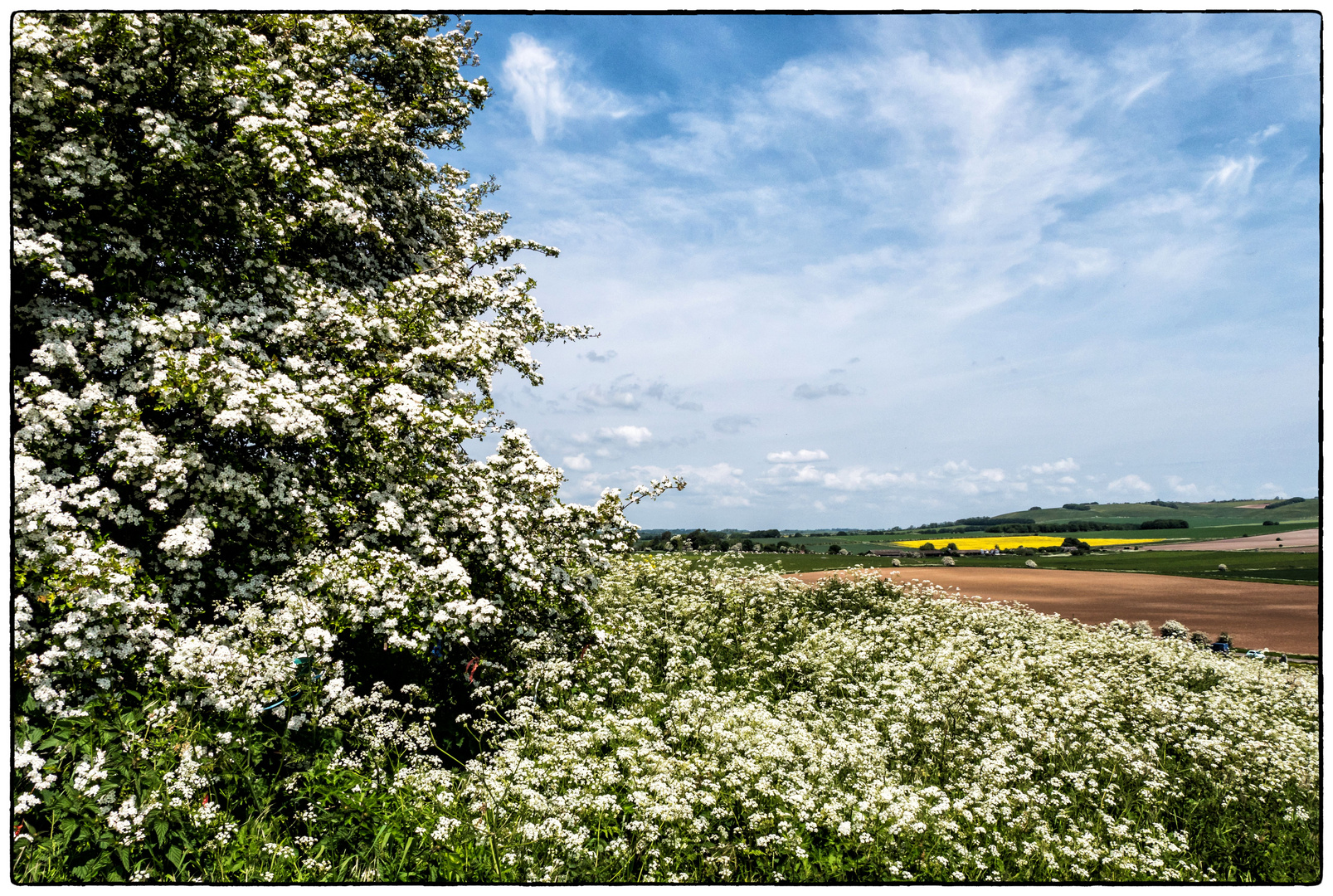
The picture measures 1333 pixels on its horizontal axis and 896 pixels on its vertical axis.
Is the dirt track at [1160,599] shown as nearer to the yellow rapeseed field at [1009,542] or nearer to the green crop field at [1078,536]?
the green crop field at [1078,536]

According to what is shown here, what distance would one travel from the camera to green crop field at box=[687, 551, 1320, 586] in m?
25.9

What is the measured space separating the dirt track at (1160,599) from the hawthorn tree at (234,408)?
12653mm

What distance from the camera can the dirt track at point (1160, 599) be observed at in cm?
2022

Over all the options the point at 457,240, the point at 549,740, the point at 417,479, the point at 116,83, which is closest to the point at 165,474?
the point at 417,479

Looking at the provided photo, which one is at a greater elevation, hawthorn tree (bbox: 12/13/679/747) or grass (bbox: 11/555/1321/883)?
hawthorn tree (bbox: 12/13/679/747)

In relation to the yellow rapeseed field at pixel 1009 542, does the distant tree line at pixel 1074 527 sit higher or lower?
higher

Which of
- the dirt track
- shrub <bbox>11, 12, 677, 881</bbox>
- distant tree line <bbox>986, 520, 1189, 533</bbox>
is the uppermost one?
shrub <bbox>11, 12, 677, 881</bbox>

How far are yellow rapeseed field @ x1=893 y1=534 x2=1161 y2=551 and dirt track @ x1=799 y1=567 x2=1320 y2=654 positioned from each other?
21.8 meters

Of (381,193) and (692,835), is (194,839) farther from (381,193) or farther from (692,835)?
(381,193)

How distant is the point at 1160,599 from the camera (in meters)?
26.5

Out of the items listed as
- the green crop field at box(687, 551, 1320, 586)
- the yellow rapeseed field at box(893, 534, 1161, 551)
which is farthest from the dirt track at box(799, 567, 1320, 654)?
the yellow rapeseed field at box(893, 534, 1161, 551)

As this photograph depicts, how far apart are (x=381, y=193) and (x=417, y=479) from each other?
5.63m

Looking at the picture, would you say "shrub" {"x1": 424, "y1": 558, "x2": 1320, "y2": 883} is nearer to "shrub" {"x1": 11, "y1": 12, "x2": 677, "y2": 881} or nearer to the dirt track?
"shrub" {"x1": 11, "y1": 12, "x2": 677, "y2": 881}

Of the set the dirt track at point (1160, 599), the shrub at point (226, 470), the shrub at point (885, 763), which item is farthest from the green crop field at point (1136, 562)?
the shrub at point (226, 470)
